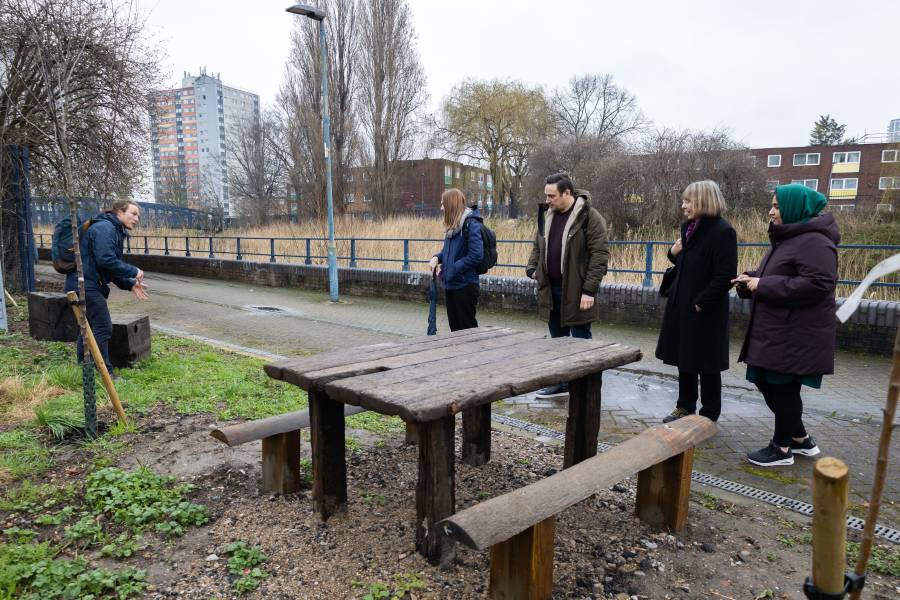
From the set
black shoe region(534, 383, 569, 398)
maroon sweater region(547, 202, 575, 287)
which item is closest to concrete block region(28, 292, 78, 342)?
black shoe region(534, 383, 569, 398)

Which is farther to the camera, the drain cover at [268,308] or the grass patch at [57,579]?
the drain cover at [268,308]

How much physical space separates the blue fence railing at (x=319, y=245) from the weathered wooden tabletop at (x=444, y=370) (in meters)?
5.13

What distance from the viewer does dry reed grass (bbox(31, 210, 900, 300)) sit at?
1056 centimetres

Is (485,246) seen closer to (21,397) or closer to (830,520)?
(21,397)

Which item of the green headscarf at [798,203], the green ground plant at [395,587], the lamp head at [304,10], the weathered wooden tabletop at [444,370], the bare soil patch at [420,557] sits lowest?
the bare soil patch at [420,557]

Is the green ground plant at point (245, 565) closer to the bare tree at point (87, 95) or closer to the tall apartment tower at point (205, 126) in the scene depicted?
the bare tree at point (87, 95)

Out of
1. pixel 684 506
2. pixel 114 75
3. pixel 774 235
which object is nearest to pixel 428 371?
pixel 684 506

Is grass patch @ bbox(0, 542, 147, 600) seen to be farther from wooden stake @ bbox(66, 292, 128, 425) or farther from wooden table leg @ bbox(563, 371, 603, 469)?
wooden table leg @ bbox(563, 371, 603, 469)

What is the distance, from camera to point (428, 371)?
115 inches

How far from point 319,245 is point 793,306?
16.2 meters

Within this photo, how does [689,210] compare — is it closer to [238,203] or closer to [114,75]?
[114,75]

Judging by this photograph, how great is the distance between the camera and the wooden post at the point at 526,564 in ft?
7.57

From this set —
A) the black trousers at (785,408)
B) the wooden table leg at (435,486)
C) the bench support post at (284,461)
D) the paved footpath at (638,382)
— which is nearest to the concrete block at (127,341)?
the paved footpath at (638,382)

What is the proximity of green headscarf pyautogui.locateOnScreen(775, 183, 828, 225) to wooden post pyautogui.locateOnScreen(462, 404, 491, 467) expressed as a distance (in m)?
2.26
